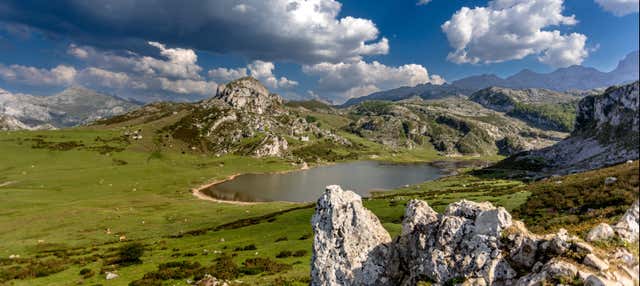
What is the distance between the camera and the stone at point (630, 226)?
1020 cm

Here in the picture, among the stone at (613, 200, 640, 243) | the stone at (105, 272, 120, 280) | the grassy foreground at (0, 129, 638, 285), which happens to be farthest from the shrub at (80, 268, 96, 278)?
the stone at (613, 200, 640, 243)

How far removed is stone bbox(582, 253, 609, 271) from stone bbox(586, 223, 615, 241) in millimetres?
1224

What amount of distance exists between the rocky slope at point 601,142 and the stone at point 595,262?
14852cm

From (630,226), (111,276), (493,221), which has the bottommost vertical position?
(111,276)

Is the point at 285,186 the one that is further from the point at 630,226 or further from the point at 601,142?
the point at 601,142

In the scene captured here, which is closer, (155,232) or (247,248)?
(247,248)

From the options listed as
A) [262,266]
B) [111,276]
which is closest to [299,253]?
[262,266]

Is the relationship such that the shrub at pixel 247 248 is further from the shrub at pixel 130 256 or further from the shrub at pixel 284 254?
the shrub at pixel 130 256

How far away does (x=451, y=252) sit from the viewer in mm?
13625

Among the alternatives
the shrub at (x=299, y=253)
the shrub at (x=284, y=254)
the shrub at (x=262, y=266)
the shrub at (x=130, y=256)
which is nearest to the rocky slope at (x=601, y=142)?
the shrub at (x=299, y=253)

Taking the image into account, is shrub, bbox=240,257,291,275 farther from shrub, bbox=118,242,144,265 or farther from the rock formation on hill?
shrub, bbox=118,242,144,265

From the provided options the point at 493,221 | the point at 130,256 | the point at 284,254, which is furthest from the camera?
the point at 130,256

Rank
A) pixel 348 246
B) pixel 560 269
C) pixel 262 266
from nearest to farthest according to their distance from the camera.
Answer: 1. pixel 560 269
2. pixel 348 246
3. pixel 262 266

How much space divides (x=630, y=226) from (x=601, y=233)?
2.66 ft
